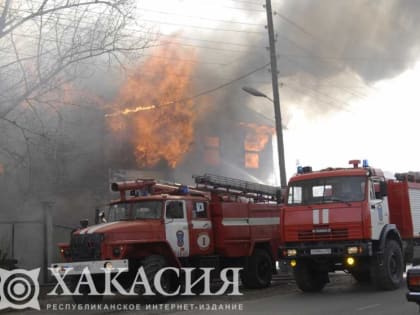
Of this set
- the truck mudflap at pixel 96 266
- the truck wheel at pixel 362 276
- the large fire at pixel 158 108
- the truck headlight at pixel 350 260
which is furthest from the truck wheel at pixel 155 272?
the large fire at pixel 158 108

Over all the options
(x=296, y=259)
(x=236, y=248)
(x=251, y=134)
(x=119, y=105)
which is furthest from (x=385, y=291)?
(x=251, y=134)

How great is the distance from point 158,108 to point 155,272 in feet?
41.0

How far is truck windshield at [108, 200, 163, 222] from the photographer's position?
11227 millimetres

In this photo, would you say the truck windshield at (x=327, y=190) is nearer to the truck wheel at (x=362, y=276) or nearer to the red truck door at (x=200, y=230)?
the red truck door at (x=200, y=230)

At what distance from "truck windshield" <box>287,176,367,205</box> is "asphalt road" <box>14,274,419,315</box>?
193 cm

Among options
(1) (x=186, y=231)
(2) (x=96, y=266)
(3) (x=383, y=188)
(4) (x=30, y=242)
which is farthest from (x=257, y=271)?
(4) (x=30, y=242)

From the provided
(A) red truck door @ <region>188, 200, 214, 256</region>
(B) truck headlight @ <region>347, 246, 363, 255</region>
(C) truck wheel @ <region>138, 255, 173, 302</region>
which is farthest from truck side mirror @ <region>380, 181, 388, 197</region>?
(C) truck wheel @ <region>138, 255, 173, 302</region>

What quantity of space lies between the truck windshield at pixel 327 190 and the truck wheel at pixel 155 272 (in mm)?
3016

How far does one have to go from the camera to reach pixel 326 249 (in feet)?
35.7

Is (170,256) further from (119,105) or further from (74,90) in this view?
(119,105)

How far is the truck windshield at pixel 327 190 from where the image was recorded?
11.1 meters

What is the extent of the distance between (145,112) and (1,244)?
30.2ft

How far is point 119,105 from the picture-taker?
21094mm

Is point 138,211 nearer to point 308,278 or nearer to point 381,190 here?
point 308,278
